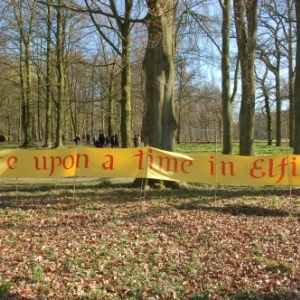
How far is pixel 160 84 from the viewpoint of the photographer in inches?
491

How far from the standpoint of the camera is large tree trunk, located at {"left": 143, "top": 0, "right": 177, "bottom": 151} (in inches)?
481

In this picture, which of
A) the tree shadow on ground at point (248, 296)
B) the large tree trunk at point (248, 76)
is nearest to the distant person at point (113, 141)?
the large tree trunk at point (248, 76)

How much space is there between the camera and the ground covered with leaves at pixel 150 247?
4.97 m

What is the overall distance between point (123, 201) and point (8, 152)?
3.27 meters

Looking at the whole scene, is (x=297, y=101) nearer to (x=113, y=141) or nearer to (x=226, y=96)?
(x=226, y=96)

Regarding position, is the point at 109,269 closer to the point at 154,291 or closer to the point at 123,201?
the point at 154,291

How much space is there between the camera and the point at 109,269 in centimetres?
566

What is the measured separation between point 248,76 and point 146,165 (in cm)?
746

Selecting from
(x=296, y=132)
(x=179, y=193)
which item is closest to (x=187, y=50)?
(x=296, y=132)

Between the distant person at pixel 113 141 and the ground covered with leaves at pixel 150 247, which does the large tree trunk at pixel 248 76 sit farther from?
the distant person at pixel 113 141

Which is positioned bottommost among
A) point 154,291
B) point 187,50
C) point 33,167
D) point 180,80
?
point 154,291

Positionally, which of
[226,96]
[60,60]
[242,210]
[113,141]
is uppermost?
[60,60]

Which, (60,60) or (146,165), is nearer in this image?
(146,165)

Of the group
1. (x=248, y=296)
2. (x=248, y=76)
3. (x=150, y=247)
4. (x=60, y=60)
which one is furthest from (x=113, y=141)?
(x=248, y=296)
